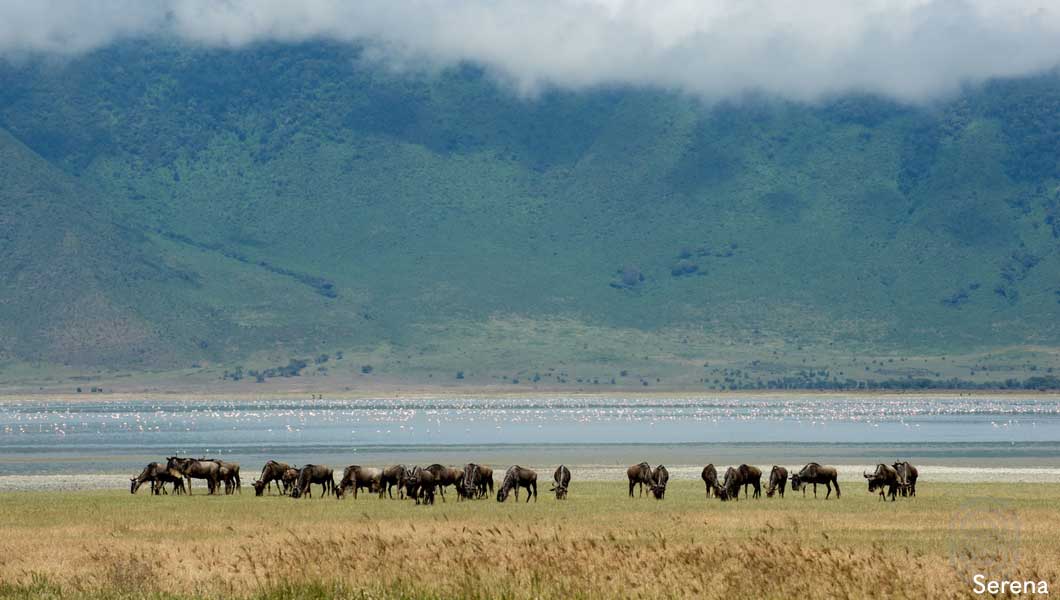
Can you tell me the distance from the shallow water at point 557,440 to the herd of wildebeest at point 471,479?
27.0 ft

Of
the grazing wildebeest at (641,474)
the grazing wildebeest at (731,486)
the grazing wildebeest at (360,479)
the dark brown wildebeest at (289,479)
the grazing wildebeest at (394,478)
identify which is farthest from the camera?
the dark brown wildebeest at (289,479)

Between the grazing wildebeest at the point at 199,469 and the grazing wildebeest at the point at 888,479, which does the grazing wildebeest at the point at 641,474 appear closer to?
the grazing wildebeest at the point at 888,479

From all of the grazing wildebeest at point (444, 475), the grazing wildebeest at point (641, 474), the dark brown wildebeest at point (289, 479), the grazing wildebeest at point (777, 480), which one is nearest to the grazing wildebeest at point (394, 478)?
the grazing wildebeest at point (444, 475)

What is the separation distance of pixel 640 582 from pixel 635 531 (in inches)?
370

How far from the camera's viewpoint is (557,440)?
9575cm

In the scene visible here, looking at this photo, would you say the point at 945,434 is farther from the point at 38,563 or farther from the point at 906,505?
the point at 38,563

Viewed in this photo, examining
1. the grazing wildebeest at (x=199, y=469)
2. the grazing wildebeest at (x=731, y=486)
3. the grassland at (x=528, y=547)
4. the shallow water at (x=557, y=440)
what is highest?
the shallow water at (x=557, y=440)

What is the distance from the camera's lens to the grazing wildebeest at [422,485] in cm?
4484

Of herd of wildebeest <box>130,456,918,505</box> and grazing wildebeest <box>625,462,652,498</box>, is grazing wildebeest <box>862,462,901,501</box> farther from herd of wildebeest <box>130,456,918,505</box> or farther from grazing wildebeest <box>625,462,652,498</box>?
grazing wildebeest <box>625,462,652,498</box>

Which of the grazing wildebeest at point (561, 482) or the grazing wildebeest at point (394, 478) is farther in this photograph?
the grazing wildebeest at point (394, 478)

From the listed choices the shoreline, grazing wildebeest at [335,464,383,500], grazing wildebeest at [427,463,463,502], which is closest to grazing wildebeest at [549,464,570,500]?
grazing wildebeest at [427,463,463,502]

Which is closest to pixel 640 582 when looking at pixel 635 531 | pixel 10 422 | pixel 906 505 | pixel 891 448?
pixel 635 531

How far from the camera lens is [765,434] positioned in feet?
338

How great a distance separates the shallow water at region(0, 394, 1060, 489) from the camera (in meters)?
71.2
